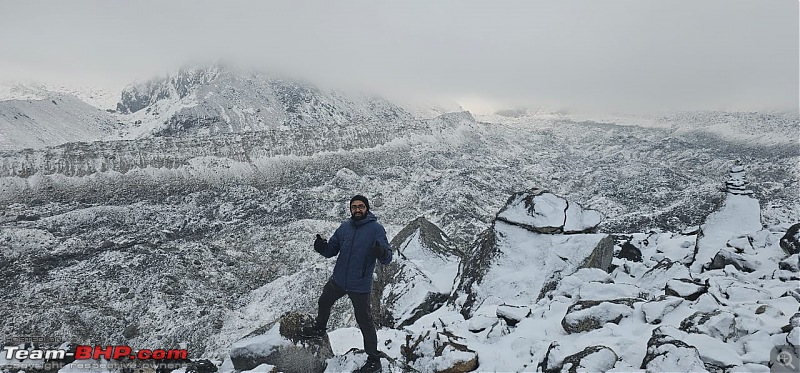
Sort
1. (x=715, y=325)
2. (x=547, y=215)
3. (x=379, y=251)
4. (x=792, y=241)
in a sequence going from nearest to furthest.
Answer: (x=715, y=325), (x=379, y=251), (x=792, y=241), (x=547, y=215)

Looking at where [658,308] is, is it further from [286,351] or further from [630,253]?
[630,253]

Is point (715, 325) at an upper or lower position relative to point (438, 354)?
upper

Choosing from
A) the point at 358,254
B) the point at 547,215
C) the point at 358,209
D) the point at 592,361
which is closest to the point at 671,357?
the point at 592,361

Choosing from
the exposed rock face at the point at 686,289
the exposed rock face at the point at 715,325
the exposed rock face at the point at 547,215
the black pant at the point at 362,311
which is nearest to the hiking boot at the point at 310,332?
the black pant at the point at 362,311

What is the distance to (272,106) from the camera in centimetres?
8312

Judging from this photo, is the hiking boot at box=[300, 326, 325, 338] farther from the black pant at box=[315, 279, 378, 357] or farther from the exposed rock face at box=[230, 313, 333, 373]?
the black pant at box=[315, 279, 378, 357]

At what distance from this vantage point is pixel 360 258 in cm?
623

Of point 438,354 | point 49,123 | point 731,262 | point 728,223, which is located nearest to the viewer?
point 438,354

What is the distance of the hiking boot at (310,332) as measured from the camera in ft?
23.1

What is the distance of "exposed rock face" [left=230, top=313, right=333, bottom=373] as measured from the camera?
6812 mm

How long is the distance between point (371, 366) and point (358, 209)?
260 cm

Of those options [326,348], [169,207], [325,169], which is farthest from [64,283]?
[325,169]

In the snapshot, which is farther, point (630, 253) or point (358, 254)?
point (630, 253)

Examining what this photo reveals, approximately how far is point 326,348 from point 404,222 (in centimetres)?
2999
